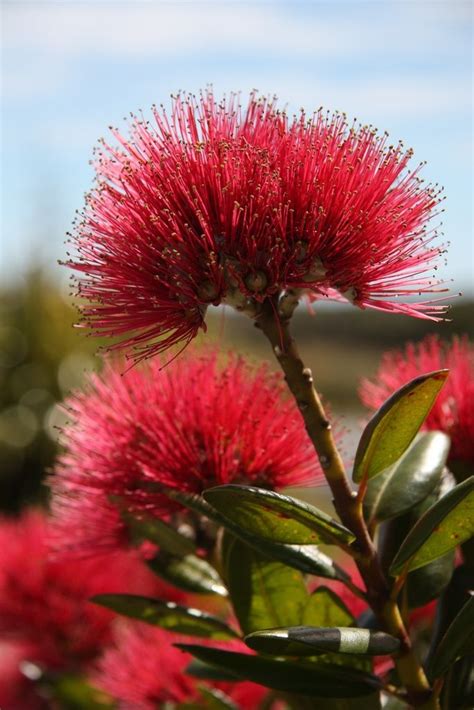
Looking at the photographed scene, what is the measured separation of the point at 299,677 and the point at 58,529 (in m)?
0.38

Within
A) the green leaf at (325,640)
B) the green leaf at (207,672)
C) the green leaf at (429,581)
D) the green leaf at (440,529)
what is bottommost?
the green leaf at (207,672)

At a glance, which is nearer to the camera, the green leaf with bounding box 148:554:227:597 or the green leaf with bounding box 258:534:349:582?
the green leaf with bounding box 258:534:349:582

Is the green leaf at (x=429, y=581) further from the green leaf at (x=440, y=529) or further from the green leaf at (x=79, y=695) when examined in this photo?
the green leaf at (x=79, y=695)

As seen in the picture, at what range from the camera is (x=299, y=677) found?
2.30ft

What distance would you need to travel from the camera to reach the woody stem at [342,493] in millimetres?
699

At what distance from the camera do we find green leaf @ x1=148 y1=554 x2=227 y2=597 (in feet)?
3.04

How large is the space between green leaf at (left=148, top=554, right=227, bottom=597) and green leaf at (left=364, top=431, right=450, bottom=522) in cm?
23

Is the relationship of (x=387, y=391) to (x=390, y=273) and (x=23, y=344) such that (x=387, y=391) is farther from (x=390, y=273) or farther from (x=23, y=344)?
(x=23, y=344)

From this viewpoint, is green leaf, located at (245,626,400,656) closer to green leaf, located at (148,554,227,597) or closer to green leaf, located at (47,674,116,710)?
green leaf, located at (148,554,227,597)

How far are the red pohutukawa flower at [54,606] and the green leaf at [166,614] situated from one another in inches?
18.5

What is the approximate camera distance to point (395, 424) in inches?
27.0

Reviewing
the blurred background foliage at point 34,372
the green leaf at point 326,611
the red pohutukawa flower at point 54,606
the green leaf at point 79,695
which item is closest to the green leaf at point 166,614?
the green leaf at point 326,611

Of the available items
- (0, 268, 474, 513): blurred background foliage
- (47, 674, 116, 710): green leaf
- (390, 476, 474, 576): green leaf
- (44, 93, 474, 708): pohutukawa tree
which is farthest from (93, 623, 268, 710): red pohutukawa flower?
(0, 268, 474, 513): blurred background foliage

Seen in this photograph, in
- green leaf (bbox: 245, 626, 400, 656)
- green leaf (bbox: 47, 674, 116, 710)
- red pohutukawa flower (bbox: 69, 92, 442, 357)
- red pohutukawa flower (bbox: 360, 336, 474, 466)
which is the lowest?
green leaf (bbox: 47, 674, 116, 710)
